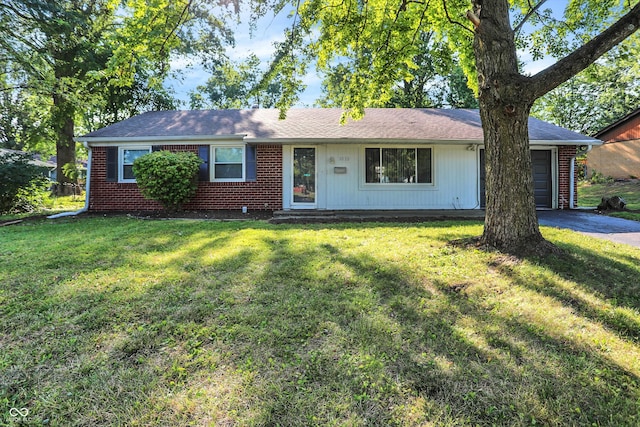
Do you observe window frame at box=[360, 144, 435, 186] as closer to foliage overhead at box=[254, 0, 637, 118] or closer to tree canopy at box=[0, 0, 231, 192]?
foliage overhead at box=[254, 0, 637, 118]

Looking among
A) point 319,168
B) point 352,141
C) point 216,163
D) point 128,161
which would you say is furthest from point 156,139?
point 352,141

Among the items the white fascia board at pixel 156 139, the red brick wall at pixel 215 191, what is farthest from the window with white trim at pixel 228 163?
the white fascia board at pixel 156 139

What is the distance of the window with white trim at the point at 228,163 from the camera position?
10.7m

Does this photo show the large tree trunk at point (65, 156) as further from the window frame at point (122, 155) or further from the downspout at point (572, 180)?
the downspout at point (572, 180)

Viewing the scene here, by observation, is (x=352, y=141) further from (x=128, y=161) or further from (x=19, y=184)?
(x=19, y=184)

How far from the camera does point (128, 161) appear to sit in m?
10.9

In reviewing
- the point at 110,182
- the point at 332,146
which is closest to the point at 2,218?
the point at 110,182

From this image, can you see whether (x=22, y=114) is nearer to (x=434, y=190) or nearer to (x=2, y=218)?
(x=2, y=218)

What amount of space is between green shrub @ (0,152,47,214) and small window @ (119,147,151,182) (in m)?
2.72

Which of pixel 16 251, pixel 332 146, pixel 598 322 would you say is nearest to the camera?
pixel 598 322

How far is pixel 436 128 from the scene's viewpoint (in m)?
11.0

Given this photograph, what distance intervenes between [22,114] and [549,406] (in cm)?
1937

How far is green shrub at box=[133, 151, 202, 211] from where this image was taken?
9.57m

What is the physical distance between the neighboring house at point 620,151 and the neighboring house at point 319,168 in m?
13.9
